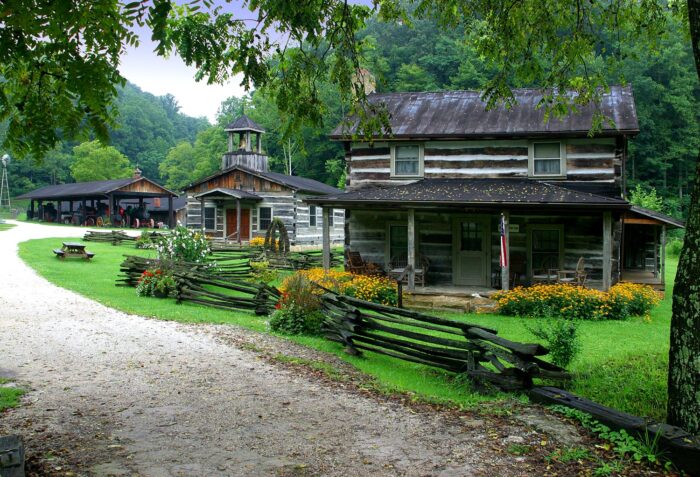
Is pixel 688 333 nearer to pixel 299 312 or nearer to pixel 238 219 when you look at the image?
pixel 299 312

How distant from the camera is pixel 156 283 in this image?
55.4ft

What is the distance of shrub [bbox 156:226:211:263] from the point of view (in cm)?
1962

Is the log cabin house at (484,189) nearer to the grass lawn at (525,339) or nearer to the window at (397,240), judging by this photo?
the window at (397,240)

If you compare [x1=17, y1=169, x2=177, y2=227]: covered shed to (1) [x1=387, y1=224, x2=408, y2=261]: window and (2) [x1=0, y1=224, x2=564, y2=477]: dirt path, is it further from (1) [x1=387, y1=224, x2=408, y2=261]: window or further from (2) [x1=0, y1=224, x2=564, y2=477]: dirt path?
(2) [x1=0, y1=224, x2=564, y2=477]: dirt path

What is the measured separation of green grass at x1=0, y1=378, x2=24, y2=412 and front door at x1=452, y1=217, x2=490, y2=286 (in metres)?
14.9

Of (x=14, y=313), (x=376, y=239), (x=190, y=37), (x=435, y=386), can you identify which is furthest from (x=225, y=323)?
(x=376, y=239)

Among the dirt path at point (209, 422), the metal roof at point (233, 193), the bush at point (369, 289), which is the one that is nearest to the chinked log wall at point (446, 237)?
the bush at point (369, 289)

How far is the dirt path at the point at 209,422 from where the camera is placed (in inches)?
211

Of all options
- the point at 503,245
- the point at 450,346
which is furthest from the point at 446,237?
the point at 450,346

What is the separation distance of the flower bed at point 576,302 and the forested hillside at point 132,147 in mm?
66245

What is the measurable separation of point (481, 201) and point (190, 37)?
11.4 m

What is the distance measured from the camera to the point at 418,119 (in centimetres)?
2123

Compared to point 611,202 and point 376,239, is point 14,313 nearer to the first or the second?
point 376,239

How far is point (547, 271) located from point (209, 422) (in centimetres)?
1481
